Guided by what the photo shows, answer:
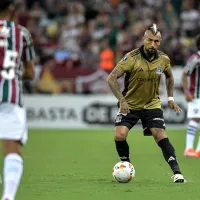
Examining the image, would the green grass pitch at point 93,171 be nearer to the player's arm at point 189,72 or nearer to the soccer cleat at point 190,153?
the soccer cleat at point 190,153

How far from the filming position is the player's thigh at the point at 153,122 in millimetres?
9305

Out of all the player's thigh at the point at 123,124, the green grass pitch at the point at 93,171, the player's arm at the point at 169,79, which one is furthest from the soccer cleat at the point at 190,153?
the player's thigh at the point at 123,124

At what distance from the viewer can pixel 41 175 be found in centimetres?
987

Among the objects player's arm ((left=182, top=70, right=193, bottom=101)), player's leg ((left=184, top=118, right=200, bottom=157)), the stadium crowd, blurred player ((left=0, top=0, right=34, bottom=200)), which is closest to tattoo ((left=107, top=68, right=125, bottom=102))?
blurred player ((left=0, top=0, right=34, bottom=200))

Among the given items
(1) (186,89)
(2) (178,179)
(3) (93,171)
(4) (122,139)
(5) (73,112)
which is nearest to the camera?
(2) (178,179)

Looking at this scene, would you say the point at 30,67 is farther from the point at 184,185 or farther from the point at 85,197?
the point at 184,185

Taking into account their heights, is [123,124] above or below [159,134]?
above

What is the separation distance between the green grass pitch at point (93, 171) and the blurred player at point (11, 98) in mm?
1265

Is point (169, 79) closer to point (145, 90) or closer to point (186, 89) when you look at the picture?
point (145, 90)

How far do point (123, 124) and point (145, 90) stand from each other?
548 mm

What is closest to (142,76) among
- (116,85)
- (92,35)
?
(116,85)

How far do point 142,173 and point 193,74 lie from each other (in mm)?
3366

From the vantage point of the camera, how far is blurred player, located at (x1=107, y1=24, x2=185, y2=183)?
30.2 ft

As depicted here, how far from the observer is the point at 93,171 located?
1054 centimetres
